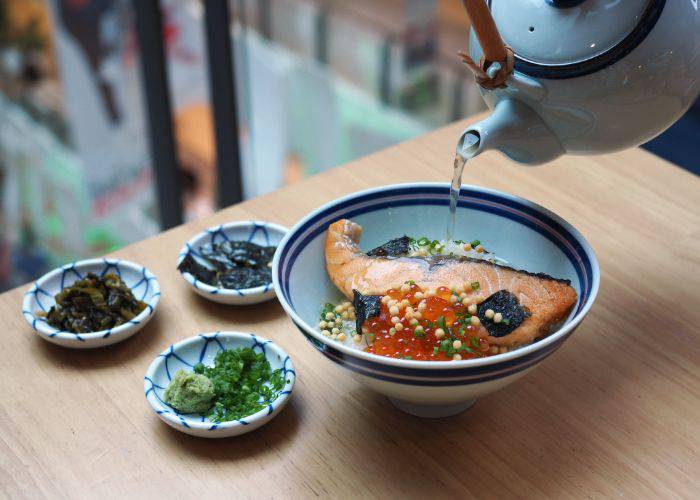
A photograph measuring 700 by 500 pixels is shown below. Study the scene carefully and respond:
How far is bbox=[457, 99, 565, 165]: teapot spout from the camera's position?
1130 mm

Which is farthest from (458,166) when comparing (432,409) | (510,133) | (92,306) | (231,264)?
(92,306)

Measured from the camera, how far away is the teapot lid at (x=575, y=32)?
105 centimetres

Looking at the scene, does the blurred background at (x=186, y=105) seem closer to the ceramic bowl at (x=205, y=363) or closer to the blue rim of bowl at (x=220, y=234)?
the blue rim of bowl at (x=220, y=234)

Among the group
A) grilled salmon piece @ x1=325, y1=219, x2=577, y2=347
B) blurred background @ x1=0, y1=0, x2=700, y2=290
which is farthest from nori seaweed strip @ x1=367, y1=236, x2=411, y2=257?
Answer: blurred background @ x1=0, y1=0, x2=700, y2=290

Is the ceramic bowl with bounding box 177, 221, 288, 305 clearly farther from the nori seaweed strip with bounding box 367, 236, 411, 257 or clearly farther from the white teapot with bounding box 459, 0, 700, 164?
the white teapot with bounding box 459, 0, 700, 164

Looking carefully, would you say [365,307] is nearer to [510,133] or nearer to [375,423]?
[375,423]

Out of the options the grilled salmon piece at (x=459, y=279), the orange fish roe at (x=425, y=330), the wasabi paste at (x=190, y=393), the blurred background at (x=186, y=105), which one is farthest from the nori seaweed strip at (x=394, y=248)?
the blurred background at (x=186, y=105)

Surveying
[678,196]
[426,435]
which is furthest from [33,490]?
[678,196]

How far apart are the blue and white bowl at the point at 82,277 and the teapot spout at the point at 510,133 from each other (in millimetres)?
579

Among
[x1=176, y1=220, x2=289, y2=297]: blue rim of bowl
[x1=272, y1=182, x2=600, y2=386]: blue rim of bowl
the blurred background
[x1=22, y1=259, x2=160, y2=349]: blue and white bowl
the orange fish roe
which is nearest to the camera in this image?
[x1=272, y1=182, x2=600, y2=386]: blue rim of bowl

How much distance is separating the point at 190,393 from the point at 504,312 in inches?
17.8

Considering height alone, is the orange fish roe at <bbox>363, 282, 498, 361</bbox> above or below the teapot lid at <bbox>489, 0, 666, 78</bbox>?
below

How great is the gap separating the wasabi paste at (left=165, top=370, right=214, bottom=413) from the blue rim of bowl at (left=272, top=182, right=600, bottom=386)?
6.9 inches

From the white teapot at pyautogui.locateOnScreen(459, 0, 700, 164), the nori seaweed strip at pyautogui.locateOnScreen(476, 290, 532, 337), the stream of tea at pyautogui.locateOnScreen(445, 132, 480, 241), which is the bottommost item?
the nori seaweed strip at pyautogui.locateOnScreen(476, 290, 532, 337)
